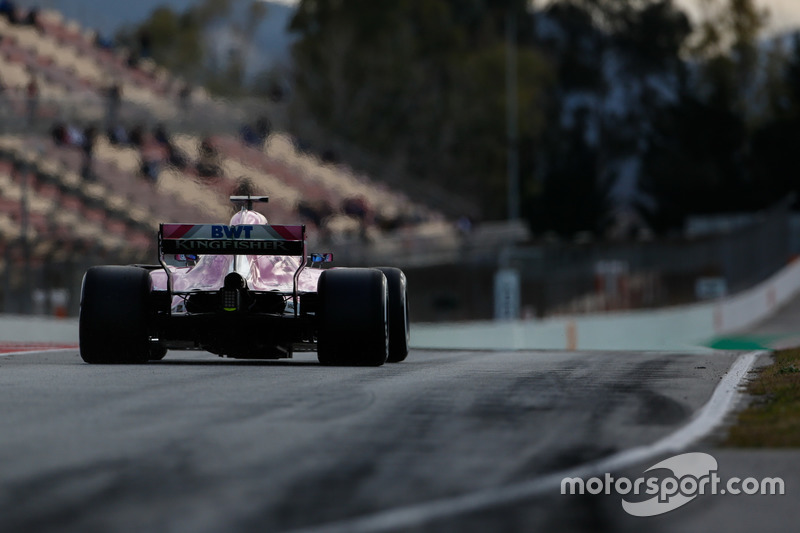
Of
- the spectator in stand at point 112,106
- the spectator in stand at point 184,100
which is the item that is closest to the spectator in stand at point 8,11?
the spectator in stand at point 184,100

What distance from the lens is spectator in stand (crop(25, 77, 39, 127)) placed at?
138 feet

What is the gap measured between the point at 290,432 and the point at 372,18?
86070 millimetres

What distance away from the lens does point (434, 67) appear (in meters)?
96.1

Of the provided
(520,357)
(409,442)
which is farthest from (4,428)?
(520,357)

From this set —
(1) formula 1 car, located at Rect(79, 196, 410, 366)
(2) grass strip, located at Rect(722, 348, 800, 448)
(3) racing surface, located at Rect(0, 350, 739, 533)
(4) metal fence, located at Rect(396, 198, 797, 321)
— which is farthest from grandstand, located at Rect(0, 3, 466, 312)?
(2) grass strip, located at Rect(722, 348, 800, 448)

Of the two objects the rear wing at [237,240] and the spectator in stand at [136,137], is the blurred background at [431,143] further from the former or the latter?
the rear wing at [237,240]

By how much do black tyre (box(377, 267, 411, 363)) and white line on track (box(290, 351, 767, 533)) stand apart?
212 inches

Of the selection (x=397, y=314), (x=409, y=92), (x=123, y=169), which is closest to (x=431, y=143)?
(x=409, y=92)

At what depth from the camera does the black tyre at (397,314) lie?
14.4 meters

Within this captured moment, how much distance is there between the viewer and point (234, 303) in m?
13.3

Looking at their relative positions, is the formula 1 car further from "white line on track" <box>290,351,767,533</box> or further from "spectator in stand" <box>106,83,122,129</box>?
"spectator in stand" <box>106,83,122,129</box>

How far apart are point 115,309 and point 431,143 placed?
78.6m

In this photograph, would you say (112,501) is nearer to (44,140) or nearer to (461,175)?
(44,140)

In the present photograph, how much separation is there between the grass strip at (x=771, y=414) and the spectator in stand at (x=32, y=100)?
105ft
